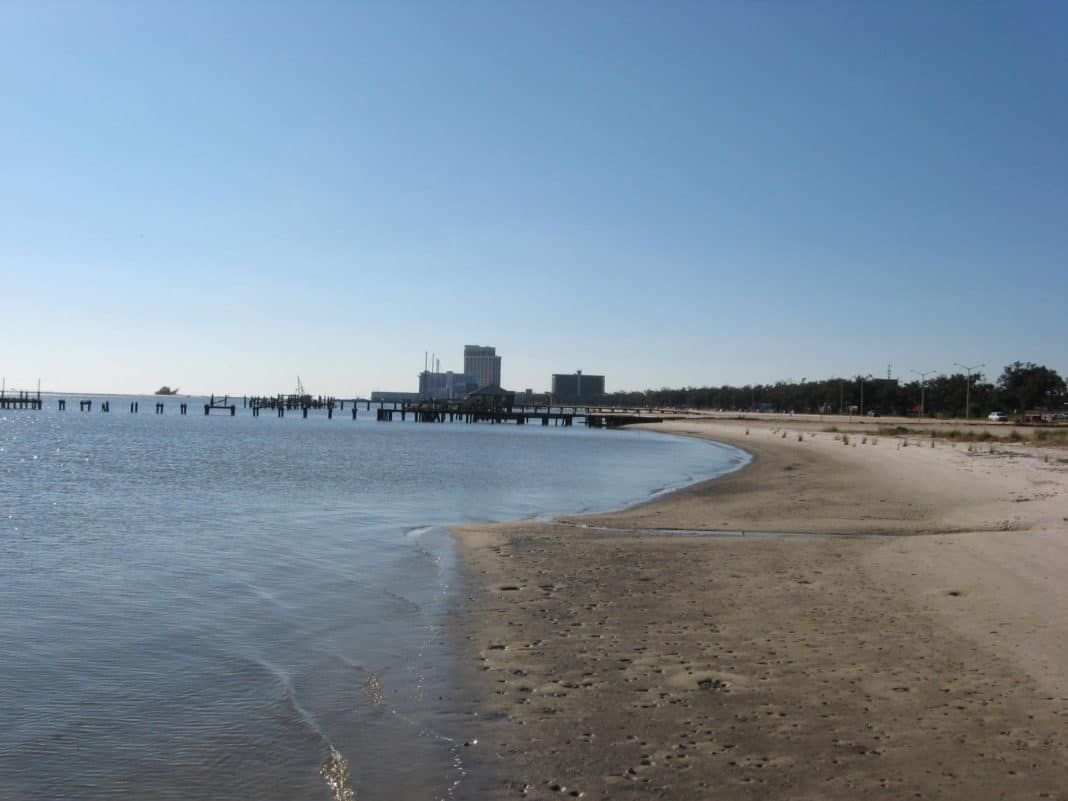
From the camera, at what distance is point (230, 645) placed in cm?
962

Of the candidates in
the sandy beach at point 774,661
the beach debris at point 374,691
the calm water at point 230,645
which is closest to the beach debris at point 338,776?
the calm water at point 230,645

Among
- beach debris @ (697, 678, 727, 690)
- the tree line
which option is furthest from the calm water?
the tree line

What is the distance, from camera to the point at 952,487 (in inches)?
969

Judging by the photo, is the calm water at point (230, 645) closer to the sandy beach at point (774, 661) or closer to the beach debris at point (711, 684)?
the sandy beach at point (774, 661)

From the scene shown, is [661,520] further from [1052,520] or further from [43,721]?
[43,721]

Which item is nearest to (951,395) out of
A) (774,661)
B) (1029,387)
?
(1029,387)

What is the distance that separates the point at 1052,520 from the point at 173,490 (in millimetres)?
23919

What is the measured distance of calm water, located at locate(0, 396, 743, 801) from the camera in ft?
20.7

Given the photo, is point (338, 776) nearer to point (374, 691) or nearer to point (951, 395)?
point (374, 691)

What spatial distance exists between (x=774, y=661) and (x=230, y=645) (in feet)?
19.6

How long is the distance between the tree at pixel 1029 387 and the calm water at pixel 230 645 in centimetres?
10895

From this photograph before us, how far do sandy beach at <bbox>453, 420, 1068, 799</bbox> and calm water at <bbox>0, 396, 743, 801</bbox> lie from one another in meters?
0.70

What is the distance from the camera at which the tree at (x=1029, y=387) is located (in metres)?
113

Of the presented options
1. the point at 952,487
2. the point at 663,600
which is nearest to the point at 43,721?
the point at 663,600
